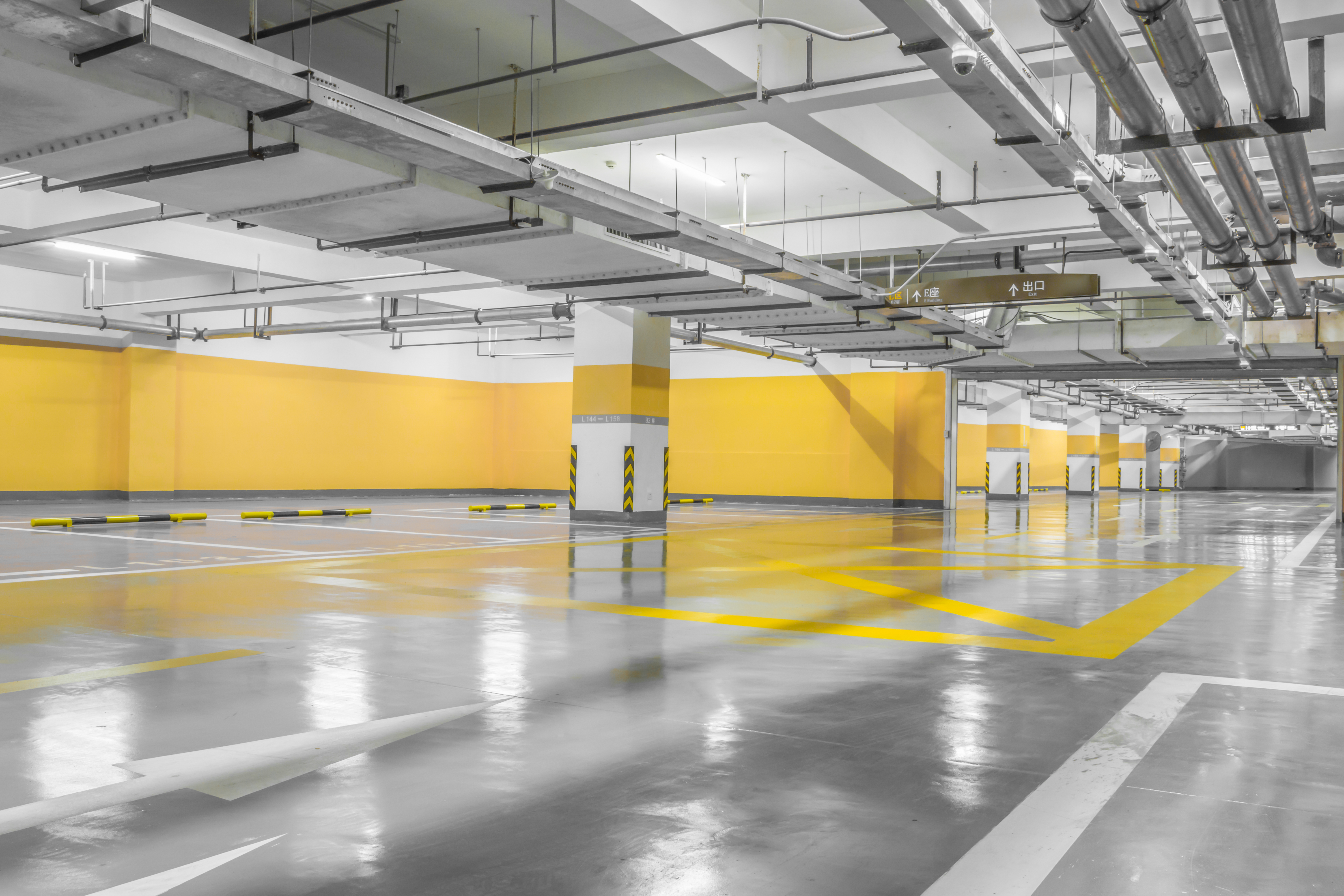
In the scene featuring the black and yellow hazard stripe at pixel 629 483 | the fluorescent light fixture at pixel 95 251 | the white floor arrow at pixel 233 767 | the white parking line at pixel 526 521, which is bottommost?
the white floor arrow at pixel 233 767

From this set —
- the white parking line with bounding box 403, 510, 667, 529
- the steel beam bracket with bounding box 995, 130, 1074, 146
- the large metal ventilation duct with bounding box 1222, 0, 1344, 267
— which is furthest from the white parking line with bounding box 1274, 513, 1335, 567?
the white parking line with bounding box 403, 510, 667, 529

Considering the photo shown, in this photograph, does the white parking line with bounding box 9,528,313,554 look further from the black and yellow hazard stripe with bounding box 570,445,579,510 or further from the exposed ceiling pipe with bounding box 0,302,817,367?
the black and yellow hazard stripe with bounding box 570,445,579,510

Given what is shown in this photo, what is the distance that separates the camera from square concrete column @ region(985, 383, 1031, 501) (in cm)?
4478

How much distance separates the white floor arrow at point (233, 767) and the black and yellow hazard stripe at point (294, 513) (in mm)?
18448

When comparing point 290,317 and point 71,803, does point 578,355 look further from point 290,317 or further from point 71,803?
point 71,803

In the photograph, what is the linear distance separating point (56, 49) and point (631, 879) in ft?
26.9

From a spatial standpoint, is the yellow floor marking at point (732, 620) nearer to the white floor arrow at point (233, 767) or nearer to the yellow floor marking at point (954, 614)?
the yellow floor marking at point (954, 614)

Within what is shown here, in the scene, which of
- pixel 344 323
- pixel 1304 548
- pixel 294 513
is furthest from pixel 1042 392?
pixel 294 513

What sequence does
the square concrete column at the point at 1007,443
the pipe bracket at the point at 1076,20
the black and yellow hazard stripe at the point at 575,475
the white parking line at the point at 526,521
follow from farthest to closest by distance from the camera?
the square concrete column at the point at 1007,443 → the black and yellow hazard stripe at the point at 575,475 → the white parking line at the point at 526,521 → the pipe bracket at the point at 1076,20

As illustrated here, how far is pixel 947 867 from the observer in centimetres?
343

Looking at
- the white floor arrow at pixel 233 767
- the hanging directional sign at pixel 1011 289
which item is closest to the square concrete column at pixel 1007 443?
the hanging directional sign at pixel 1011 289

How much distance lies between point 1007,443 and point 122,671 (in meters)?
43.2

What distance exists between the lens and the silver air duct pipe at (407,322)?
25031mm

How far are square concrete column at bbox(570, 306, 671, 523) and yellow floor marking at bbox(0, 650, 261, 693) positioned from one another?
53.3ft
